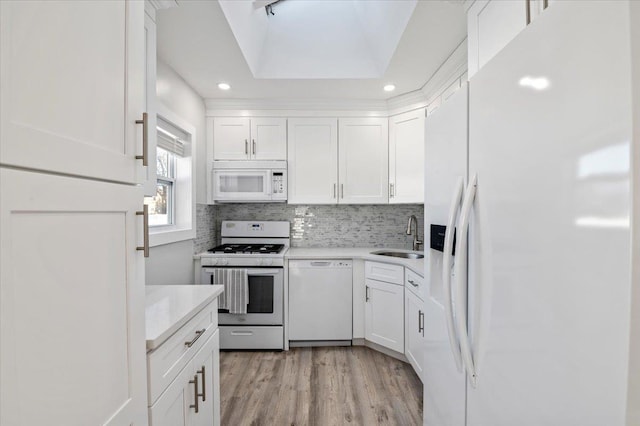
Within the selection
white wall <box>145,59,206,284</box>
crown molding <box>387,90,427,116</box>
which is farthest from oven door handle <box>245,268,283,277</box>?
crown molding <box>387,90,427,116</box>

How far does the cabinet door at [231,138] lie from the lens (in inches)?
129

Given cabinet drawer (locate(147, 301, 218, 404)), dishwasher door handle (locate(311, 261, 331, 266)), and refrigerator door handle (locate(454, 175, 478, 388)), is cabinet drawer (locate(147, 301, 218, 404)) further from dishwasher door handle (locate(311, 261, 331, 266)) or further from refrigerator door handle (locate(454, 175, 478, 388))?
dishwasher door handle (locate(311, 261, 331, 266))

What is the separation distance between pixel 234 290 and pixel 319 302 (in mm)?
801

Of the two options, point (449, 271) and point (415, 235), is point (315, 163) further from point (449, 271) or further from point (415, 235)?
point (449, 271)

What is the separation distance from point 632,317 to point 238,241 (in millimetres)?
3373

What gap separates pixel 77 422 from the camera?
61 cm

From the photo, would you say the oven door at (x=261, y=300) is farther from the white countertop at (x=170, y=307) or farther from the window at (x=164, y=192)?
the white countertop at (x=170, y=307)

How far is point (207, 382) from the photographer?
1481 millimetres

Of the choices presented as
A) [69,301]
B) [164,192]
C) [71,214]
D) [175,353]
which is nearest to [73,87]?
[71,214]

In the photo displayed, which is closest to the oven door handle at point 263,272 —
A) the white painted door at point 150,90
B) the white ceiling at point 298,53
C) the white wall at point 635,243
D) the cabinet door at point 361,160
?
the cabinet door at point 361,160

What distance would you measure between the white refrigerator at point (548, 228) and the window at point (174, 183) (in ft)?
7.15

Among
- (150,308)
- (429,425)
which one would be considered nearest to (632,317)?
→ (429,425)

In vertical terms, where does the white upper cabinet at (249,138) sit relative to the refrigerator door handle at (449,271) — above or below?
above

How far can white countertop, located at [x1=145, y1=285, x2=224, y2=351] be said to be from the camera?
3.48 feet
